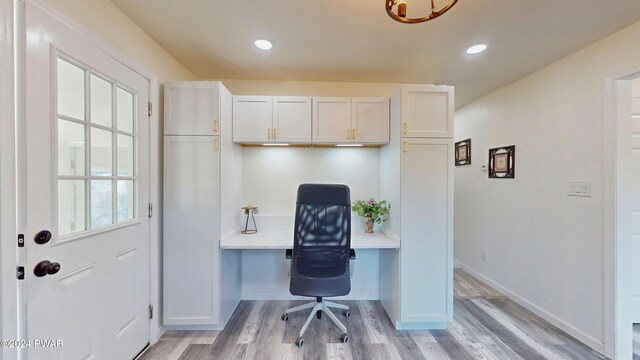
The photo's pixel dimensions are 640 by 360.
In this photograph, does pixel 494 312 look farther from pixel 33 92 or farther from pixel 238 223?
pixel 33 92

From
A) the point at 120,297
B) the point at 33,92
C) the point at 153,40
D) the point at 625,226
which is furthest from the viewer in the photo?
the point at 153,40

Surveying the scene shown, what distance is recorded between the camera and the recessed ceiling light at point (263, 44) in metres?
1.93

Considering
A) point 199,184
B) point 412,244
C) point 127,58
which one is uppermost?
point 127,58

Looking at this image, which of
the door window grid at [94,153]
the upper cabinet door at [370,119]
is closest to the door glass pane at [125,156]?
the door window grid at [94,153]

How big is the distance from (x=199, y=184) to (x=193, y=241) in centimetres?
49

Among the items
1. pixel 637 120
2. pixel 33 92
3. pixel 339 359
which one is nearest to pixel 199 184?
pixel 33 92

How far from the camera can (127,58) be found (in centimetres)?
164

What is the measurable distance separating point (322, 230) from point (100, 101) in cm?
172

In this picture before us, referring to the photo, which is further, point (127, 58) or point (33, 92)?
point (127, 58)

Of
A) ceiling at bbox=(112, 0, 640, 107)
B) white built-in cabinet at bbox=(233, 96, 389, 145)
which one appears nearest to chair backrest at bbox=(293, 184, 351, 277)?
white built-in cabinet at bbox=(233, 96, 389, 145)

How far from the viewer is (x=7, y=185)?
3.32 ft

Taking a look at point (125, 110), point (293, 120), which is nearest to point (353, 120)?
point (293, 120)

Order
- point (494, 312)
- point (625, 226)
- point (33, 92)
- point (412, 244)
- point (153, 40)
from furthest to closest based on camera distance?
point (494, 312) < point (412, 244) < point (153, 40) < point (625, 226) < point (33, 92)

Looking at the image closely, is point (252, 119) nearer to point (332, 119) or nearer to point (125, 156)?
point (332, 119)
